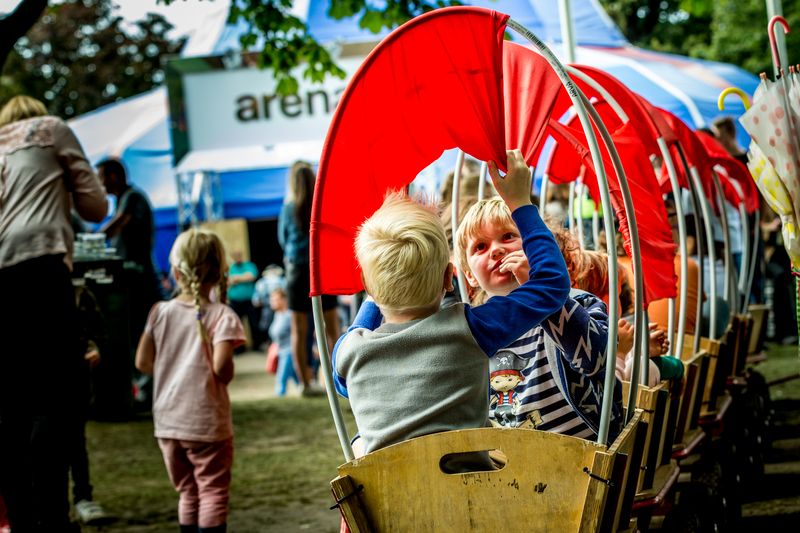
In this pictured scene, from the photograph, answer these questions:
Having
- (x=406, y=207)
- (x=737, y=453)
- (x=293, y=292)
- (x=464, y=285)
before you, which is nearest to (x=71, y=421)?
(x=464, y=285)

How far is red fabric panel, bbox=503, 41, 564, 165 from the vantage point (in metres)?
3.27

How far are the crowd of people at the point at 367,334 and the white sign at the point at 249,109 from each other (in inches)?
277

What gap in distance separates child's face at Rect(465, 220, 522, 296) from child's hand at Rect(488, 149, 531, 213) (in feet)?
1.55

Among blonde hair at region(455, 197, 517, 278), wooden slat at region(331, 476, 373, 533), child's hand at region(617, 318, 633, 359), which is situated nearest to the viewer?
wooden slat at region(331, 476, 373, 533)

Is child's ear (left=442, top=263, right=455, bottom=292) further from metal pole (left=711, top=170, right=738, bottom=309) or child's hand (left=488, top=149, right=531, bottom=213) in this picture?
metal pole (left=711, top=170, right=738, bottom=309)

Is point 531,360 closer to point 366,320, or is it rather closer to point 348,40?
point 366,320

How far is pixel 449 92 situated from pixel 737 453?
299cm

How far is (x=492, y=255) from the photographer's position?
3.21 meters

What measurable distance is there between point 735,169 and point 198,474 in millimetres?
3487

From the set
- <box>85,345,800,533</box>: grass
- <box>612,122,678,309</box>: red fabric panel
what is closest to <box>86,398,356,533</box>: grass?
<box>85,345,800,533</box>: grass

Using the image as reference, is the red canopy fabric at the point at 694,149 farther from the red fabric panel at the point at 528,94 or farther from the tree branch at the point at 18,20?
the tree branch at the point at 18,20

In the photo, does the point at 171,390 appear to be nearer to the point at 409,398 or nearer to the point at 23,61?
the point at 409,398

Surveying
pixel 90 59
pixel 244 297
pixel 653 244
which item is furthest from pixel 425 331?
pixel 90 59

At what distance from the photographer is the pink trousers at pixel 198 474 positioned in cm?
451
